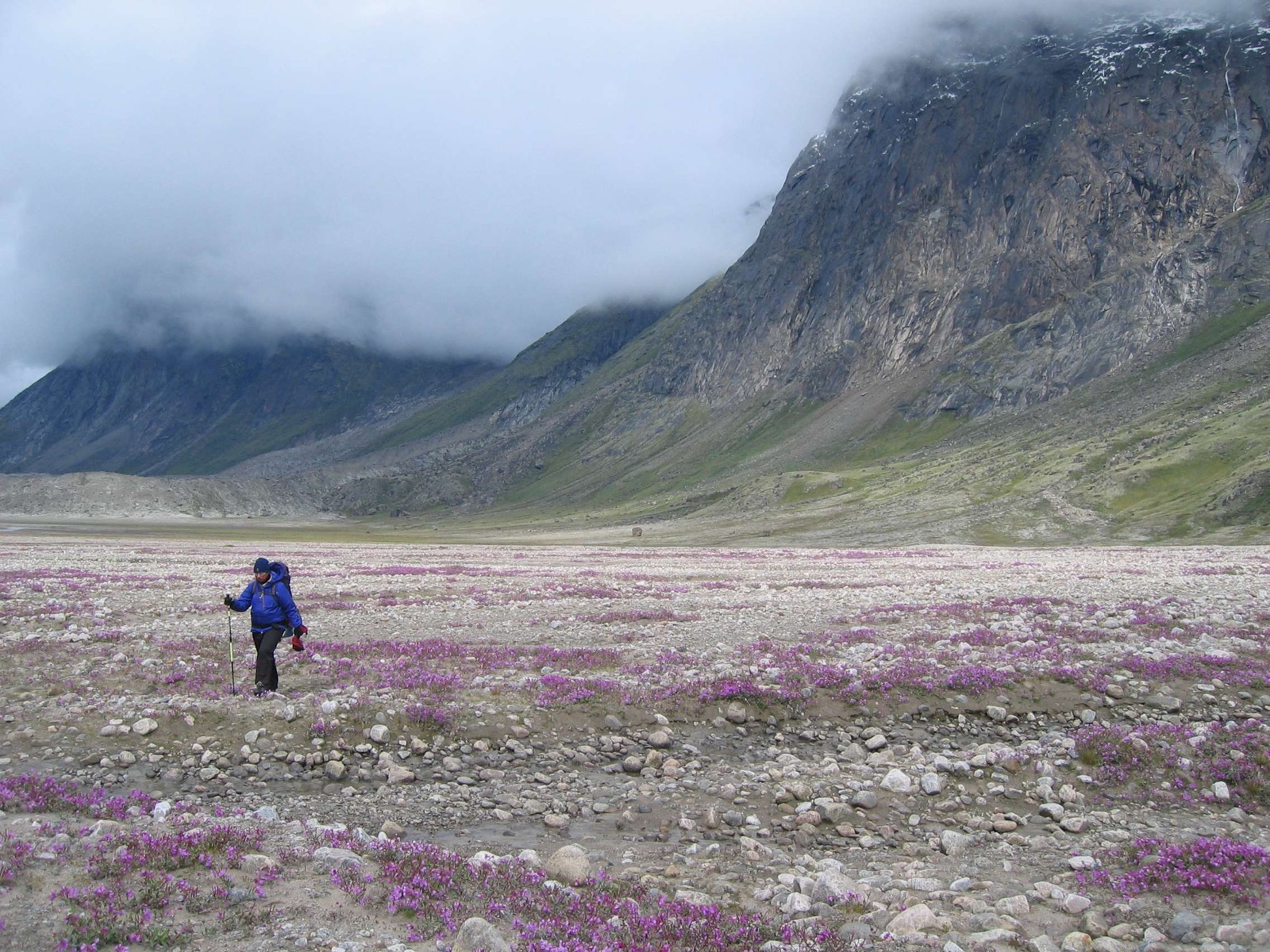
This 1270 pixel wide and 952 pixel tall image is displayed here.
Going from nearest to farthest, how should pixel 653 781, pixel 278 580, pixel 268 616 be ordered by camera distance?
pixel 653 781
pixel 268 616
pixel 278 580

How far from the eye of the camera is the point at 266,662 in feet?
48.9

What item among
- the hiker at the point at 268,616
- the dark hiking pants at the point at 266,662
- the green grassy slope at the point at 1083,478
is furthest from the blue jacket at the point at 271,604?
the green grassy slope at the point at 1083,478

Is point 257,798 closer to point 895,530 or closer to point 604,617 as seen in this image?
point 604,617

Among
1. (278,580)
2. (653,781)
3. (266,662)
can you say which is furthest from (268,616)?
(653,781)

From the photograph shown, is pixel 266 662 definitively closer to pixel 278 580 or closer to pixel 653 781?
pixel 278 580

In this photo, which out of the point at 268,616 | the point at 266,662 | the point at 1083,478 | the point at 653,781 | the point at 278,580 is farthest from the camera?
the point at 1083,478

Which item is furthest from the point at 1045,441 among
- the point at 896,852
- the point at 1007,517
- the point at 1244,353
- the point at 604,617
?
the point at 896,852

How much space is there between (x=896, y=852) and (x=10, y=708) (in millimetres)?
14938

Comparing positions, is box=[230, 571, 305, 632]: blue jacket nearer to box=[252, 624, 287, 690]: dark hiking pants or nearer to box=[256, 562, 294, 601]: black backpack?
box=[256, 562, 294, 601]: black backpack

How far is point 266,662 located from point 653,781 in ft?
26.2

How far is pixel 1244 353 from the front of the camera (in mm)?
151000

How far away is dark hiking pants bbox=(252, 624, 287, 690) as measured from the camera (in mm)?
14867

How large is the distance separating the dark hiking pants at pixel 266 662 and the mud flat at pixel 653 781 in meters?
0.41

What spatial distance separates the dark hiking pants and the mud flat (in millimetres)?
408
